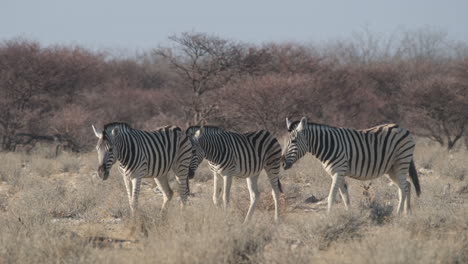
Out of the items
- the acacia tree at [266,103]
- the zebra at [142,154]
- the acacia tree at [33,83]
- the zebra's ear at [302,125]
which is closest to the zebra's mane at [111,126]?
the zebra at [142,154]

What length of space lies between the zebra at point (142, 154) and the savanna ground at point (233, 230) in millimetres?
648

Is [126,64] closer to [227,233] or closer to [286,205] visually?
[286,205]

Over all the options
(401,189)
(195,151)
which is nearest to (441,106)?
(401,189)

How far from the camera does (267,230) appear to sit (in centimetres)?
738

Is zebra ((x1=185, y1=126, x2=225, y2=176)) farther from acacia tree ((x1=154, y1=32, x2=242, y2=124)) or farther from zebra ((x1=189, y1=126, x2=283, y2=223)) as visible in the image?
acacia tree ((x1=154, y1=32, x2=242, y2=124))

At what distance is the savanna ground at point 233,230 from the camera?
6.43 m

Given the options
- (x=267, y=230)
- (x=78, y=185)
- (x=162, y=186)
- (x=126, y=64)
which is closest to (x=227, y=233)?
(x=267, y=230)

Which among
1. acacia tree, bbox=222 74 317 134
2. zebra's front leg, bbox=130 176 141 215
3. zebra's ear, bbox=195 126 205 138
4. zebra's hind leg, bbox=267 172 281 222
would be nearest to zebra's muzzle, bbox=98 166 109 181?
zebra's front leg, bbox=130 176 141 215

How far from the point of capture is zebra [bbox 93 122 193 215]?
909 cm

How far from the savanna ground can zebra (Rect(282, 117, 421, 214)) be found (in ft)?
1.63

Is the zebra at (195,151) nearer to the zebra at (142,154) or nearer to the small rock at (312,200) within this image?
the zebra at (142,154)

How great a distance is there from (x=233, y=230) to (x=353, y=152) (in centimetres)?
362

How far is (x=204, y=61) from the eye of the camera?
86.9ft

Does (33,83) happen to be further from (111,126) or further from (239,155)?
(239,155)
